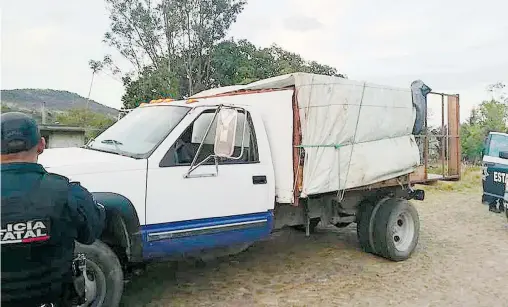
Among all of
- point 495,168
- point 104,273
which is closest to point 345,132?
point 104,273

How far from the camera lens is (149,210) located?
418cm

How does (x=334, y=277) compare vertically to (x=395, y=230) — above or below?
below

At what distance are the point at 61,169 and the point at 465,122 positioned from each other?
28762mm

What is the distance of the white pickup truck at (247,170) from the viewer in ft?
13.5

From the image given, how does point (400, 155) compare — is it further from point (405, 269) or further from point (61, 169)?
point (61, 169)

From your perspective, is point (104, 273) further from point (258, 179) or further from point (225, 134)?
point (258, 179)

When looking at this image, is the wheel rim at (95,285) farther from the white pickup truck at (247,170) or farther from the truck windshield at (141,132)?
the truck windshield at (141,132)

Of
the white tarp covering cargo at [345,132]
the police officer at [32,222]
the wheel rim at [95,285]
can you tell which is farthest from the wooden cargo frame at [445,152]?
the police officer at [32,222]

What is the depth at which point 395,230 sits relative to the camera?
650cm

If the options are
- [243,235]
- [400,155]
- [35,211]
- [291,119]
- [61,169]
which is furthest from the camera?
[400,155]

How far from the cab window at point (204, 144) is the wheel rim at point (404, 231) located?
2.66 metres

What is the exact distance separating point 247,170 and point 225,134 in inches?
22.4

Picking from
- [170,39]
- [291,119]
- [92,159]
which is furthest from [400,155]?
[170,39]

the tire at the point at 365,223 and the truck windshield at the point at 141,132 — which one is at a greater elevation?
the truck windshield at the point at 141,132
